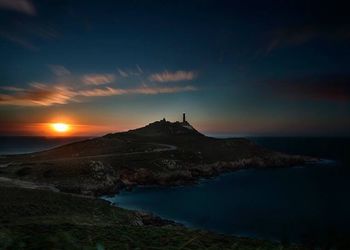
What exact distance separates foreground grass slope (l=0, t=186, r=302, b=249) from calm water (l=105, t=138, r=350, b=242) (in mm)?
16890

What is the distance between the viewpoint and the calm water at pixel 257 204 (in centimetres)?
4950

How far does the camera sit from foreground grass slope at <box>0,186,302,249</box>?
10.8m

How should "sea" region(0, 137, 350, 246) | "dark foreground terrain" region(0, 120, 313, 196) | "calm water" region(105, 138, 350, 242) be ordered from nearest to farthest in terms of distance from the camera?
1. "sea" region(0, 137, 350, 246)
2. "calm water" region(105, 138, 350, 242)
3. "dark foreground terrain" region(0, 120, 313, 196)

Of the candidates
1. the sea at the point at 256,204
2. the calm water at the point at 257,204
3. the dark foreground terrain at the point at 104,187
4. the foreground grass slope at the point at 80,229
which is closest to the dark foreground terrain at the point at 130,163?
the dark foreground terrain at the point at 104,187

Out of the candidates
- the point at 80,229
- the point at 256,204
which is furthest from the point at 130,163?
the point at 80,229

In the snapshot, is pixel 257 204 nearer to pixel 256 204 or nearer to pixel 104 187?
pixel 256 204

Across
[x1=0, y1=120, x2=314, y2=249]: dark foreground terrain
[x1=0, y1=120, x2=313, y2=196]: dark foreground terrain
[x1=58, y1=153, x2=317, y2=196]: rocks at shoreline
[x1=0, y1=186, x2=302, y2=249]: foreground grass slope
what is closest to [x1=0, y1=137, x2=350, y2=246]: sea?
[x1=58, y1=153, x2=317, y2=196]: rocks at shoreline

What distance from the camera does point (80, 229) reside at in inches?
723

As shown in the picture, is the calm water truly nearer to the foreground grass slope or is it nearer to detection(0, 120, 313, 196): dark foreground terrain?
detection(0, 120, 313, 196): dark foreground terrain

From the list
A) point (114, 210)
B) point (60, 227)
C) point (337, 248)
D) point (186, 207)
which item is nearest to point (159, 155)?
point (186, 207)

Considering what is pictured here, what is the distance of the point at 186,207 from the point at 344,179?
233 ft

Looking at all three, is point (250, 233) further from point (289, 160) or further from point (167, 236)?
point (289, 160)

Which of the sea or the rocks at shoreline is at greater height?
the rocks at shoreline

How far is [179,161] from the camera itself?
4437 inches
